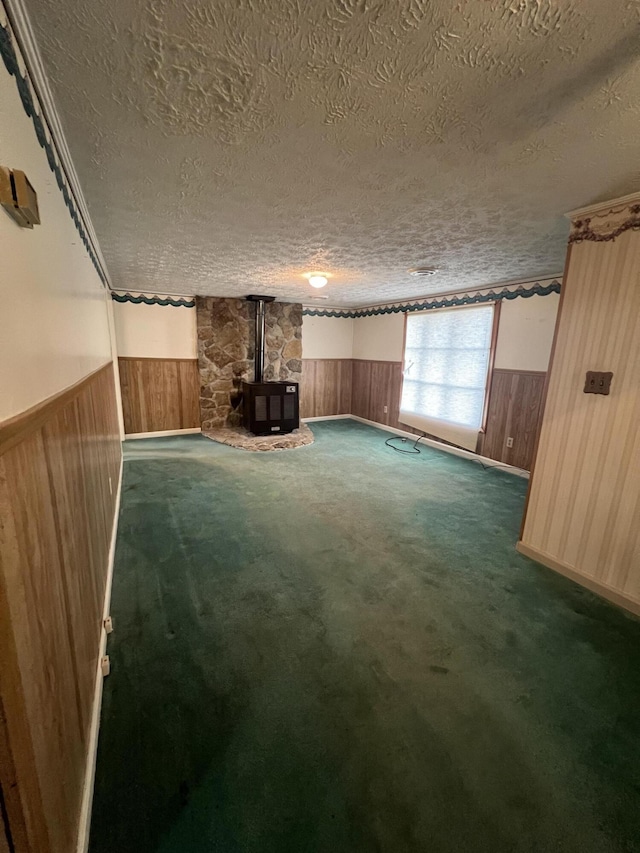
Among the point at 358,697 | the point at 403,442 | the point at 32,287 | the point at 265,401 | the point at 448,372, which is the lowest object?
the point at 358,697

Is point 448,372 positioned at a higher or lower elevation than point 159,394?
higher

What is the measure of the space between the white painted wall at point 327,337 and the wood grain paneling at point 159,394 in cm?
202

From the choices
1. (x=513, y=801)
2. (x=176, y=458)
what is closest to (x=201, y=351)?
(x=176, y=458)

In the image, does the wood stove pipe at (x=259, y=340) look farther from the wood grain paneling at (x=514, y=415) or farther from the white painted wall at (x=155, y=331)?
the wood grain paneling at (x=514, y=415)

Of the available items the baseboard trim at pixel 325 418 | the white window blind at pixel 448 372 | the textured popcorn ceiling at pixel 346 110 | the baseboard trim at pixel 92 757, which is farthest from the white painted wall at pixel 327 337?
the baseboard trim at pixel 92 757

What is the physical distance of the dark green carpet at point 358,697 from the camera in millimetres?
1068

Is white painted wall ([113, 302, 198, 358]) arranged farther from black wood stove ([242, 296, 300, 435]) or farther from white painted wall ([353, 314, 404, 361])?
white painted wall ([353, 314, 404, 361])

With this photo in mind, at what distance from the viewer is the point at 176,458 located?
14.3 ft

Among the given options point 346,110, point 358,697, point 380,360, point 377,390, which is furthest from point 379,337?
point 358,697

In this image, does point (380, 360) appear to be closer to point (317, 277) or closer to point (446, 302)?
point (446, 302)

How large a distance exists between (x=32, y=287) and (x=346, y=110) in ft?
3.55

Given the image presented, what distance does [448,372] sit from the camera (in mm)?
4863

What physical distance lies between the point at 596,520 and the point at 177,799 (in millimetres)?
2361

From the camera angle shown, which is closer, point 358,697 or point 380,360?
point 358,697
